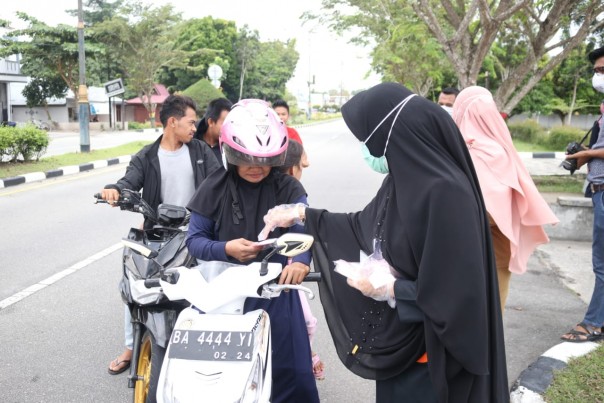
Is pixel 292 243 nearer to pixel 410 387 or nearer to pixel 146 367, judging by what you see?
pixel 410 387

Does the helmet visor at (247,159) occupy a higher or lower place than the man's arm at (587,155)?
higher

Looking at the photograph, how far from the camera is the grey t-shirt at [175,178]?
356 cm

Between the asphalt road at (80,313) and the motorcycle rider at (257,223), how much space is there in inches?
→ 36.7

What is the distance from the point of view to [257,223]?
2486 mm

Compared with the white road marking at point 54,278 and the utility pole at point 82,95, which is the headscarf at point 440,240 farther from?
the utility pole at point 82,95

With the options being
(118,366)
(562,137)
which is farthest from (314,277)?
(562,137)

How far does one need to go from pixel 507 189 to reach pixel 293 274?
4.23 feet

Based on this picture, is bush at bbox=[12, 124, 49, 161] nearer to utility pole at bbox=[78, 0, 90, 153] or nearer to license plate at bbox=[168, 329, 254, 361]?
utility pole at bbox=[78, 0, 90, 153]

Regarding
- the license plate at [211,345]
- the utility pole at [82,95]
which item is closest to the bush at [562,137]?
the utility pole at [82,95]

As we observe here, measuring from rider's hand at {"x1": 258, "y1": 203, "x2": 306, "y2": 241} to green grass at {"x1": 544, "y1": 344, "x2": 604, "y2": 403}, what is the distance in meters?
1.83

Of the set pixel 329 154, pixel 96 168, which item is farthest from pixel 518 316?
pixel 329 154

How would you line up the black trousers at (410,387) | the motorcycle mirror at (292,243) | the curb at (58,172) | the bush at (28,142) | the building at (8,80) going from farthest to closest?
1. the building at (8,80)
2. the bush at (28,142)
3. the curb at (58,172)
4. the motorcycle mirror at (292,243)
5. the black trousers at (410,387)

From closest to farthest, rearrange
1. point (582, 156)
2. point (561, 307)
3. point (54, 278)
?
point (582, 156), point (561, 307), point (54, 278)

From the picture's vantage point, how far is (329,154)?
62.0 feet
